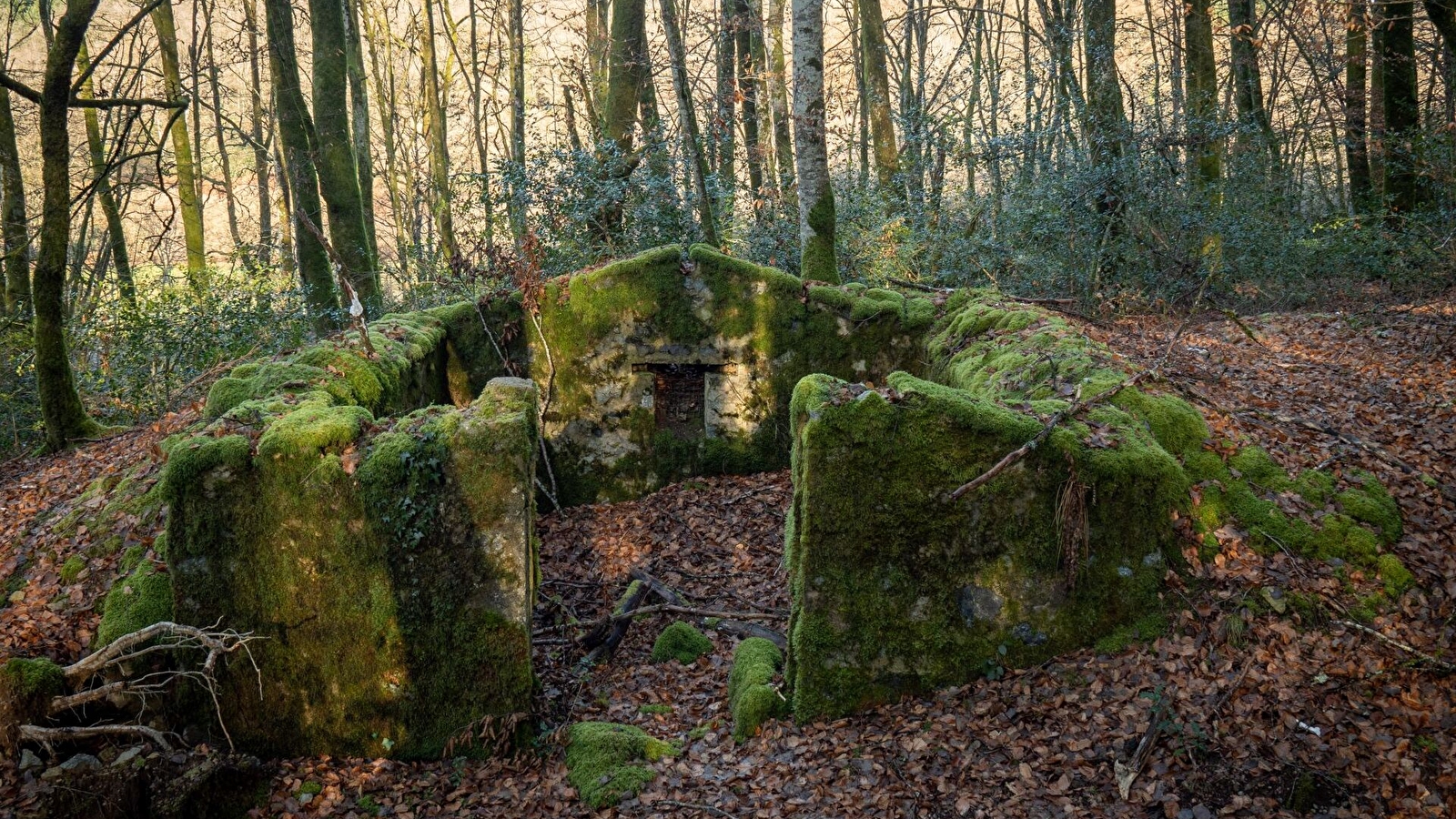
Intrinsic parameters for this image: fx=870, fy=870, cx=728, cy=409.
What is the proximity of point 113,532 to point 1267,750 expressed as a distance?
7254 millimetres

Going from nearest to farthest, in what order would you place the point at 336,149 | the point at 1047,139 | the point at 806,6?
1. the point at 806,6
2. the point at 336,149
3. the point at 1047,139

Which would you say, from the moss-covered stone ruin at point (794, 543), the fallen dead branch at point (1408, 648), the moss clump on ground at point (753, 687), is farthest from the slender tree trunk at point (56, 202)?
the fallen dead branch at point (1408, 648)

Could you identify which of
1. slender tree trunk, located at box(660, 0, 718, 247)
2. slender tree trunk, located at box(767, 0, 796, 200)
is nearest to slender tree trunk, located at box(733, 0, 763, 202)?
slender tree trunk, located at box(767, 0, 796, 200)

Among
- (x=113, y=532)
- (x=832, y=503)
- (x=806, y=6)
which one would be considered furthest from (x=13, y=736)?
(x=806, y=6)

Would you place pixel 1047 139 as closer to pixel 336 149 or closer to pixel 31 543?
pixel 336 149

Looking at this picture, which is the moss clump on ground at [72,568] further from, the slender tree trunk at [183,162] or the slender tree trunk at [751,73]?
the slender tree trunk at [183,162]

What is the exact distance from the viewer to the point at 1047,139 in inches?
569

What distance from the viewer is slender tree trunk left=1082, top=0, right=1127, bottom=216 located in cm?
1335

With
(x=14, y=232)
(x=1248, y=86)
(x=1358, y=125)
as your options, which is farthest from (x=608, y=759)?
(x=1248, y=86)

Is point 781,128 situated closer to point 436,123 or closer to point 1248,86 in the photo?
point 436,123

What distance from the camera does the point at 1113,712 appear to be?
473 centimetres

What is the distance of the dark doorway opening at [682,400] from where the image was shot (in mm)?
10859

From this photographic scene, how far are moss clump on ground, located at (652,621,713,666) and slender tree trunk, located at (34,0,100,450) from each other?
21.9 ft

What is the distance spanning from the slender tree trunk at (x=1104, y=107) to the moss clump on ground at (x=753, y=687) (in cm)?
1004
